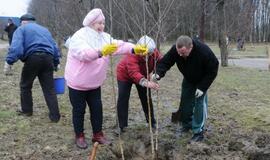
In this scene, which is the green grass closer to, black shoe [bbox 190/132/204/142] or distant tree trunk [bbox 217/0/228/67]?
black shoe [bbox 190/132/204/142]

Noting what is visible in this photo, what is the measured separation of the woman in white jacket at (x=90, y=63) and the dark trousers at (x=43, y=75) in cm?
133

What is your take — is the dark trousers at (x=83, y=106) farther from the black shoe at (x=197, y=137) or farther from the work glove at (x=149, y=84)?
the black shoe at (x=197, y=137)

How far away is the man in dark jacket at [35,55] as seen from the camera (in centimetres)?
663

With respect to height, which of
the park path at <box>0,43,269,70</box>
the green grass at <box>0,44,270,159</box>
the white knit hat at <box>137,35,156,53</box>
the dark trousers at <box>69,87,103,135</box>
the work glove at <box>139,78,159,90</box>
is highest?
the white knit hat at <box>137,35,156,53</box>

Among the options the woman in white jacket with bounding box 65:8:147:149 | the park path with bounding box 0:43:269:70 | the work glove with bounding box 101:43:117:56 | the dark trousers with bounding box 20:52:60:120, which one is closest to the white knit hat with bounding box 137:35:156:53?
the woman in white jacket with bounding box 65:8:147:149

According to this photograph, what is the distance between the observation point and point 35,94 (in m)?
9.65

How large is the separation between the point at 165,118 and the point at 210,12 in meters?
12.9

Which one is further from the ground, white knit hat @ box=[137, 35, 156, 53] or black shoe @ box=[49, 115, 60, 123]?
white knit hat @ box=[137, 35, 156, 53]

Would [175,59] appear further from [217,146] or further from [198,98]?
[217,146]

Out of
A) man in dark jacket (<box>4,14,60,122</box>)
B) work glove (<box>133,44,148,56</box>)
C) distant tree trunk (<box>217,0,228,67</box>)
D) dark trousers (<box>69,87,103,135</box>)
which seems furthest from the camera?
distant tree trunk (<box>217,0,228,67</box>)

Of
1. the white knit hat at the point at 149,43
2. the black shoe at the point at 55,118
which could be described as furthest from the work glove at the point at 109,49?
the black shoe at the point at 55,118

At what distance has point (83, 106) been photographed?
18.3 feet

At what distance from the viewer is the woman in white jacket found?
5.07m

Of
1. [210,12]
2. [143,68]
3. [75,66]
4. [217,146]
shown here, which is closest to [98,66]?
[75,66]
